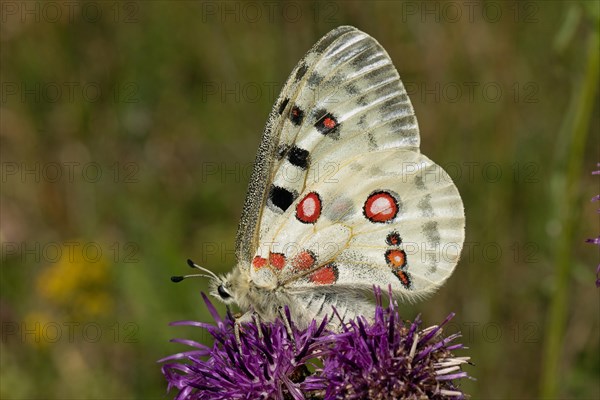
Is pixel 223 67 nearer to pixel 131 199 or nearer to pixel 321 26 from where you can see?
pixel 321 26

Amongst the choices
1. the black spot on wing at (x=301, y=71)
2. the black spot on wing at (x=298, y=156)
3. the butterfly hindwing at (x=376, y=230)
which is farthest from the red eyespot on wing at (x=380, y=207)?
the black spot on wing at (x=301, y=71)

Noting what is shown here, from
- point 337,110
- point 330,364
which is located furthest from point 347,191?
point 330,364

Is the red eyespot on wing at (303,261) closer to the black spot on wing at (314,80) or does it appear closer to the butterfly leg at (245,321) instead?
the butterfly leg at (245,321)

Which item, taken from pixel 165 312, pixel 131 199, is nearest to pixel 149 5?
pixel 131 199

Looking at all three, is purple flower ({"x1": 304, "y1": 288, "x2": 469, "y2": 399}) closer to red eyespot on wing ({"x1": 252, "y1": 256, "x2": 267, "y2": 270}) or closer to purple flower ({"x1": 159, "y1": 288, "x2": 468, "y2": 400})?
purple flower ({"x1": 159, "y1": 288, "x2": 468, "y2": 400})

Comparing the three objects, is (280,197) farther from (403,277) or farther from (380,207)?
A: (403,277)

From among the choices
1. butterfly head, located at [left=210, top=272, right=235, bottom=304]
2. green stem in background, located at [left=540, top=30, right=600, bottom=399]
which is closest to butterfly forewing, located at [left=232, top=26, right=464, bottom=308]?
butterfly head, located at [left=210, top=272, right=235, bottom=304]
